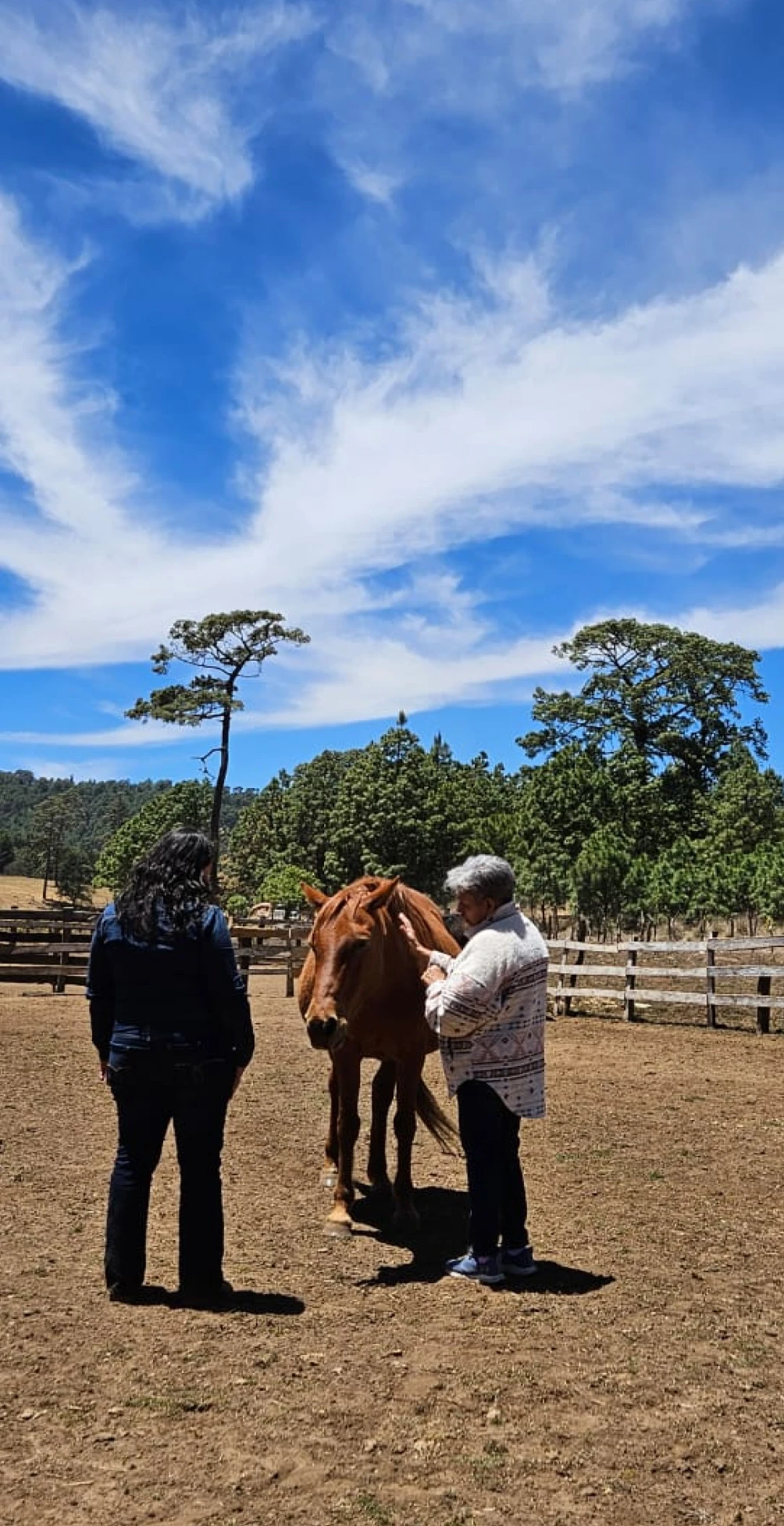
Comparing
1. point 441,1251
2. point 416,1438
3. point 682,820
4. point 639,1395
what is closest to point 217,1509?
point 416,1438

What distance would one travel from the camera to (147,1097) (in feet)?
13.1

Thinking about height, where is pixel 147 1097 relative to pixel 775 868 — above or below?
below

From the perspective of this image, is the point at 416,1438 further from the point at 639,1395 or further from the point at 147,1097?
the point at 147,1097

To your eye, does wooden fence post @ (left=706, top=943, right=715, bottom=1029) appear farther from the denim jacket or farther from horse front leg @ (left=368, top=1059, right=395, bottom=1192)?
the denim jacket

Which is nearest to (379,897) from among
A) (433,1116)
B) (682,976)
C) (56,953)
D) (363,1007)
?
(363,1007)

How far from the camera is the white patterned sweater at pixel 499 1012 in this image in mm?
4164

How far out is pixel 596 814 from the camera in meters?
39.5

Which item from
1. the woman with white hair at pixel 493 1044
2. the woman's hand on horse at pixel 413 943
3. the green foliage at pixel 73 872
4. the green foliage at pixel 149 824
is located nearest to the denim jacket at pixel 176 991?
the woman with white hair at pixel 493 1044

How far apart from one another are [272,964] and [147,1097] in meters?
26.9

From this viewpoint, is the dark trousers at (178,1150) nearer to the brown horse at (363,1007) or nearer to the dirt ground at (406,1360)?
the dirt ground at (406,1360)

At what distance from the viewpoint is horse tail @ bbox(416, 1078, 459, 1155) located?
6.07m

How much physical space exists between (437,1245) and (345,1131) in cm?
67

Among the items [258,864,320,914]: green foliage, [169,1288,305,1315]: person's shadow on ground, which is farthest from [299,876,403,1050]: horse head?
[258,864,320,914]: green foliage

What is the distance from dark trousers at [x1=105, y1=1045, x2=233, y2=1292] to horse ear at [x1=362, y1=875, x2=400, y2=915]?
1.11 meters
